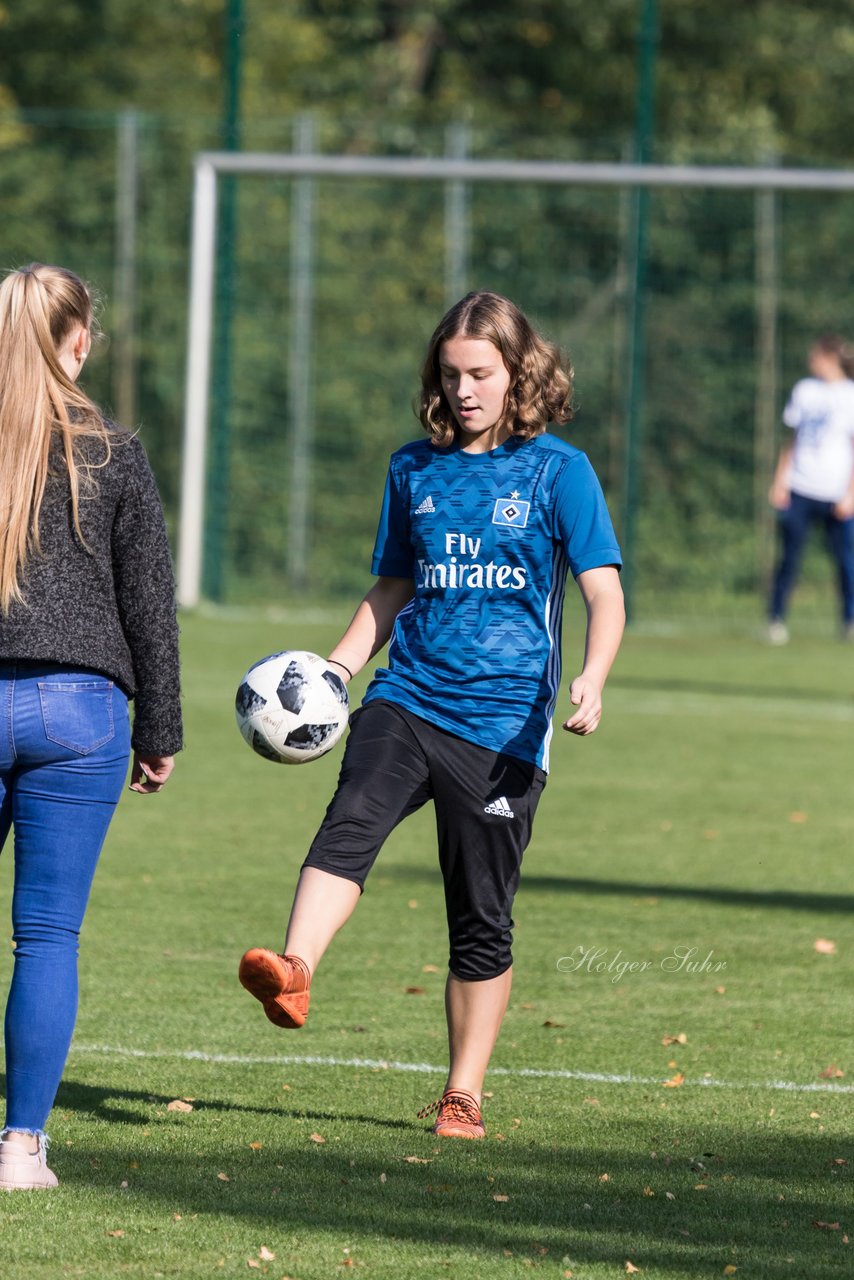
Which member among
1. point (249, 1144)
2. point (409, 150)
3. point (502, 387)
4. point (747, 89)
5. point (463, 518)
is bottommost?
point (249, 1144)

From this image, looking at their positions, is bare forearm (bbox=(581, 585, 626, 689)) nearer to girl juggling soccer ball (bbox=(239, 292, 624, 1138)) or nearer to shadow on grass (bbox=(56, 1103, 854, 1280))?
girl juggling soccer ball (bbox=(239, 292, 624, 1138))

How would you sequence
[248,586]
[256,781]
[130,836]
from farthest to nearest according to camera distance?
[248,586] → [256,781] → [130,836]

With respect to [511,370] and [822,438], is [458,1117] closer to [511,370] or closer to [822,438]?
[511,370]

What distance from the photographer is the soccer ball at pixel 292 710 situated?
4.79m

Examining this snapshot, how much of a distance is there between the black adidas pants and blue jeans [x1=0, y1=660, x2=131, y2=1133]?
65cm

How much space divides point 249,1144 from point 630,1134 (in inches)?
Result: 34.4

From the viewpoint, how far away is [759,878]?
328 inches

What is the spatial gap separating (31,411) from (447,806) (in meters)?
1.34

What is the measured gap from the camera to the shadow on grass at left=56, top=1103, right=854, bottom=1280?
3959 millimetres

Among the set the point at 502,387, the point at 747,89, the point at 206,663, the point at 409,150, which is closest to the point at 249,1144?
the point at 502,387

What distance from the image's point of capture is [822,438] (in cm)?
1736

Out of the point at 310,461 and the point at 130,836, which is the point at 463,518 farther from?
the point at 310,461

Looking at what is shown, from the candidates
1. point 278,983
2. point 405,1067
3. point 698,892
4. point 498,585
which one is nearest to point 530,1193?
point 278,983

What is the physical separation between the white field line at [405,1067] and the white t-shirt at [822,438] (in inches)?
492
